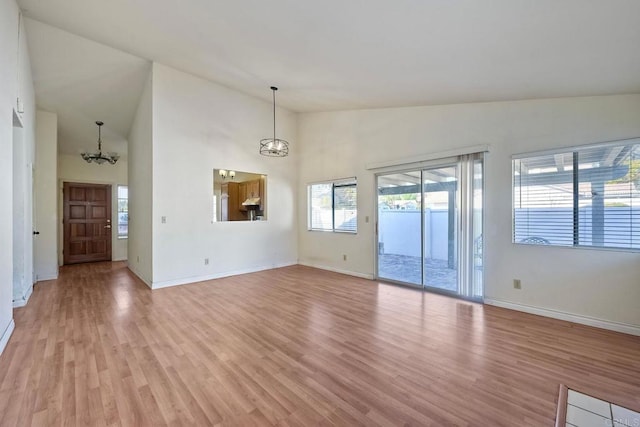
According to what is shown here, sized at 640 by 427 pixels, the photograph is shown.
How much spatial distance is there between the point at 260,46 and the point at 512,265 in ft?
14.2

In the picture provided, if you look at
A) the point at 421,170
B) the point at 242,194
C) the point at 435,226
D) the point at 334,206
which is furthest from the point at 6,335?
the point at 421,170

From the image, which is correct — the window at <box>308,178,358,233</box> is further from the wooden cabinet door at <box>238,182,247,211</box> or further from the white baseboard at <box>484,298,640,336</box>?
the white baseboard at <box>484,298,640,336</box>

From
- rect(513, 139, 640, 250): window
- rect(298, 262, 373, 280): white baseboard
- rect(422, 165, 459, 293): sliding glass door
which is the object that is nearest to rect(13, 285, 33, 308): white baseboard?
rect(298, 262, 373, 280): white baseboard

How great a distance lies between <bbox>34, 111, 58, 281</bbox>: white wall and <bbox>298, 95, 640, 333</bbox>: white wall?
19.8 feet

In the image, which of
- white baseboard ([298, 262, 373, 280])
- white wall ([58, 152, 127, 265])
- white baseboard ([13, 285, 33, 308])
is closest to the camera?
white baseboard ([13, 285, 33, 308])

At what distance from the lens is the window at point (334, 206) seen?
589cm

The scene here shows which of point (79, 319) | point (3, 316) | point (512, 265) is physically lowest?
point (79, 319)

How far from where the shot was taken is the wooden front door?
751 centimetres

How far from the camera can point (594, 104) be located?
3.14m

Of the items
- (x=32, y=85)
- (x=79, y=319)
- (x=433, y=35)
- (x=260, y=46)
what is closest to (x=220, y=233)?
(x=79, y=319)

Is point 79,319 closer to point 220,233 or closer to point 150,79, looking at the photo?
point 220,233

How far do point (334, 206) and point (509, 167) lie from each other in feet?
11.1

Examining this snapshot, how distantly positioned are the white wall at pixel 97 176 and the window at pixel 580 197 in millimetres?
9494

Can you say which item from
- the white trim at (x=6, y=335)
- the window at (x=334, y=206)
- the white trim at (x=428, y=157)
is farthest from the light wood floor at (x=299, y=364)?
the window at (x=334, y=206)
